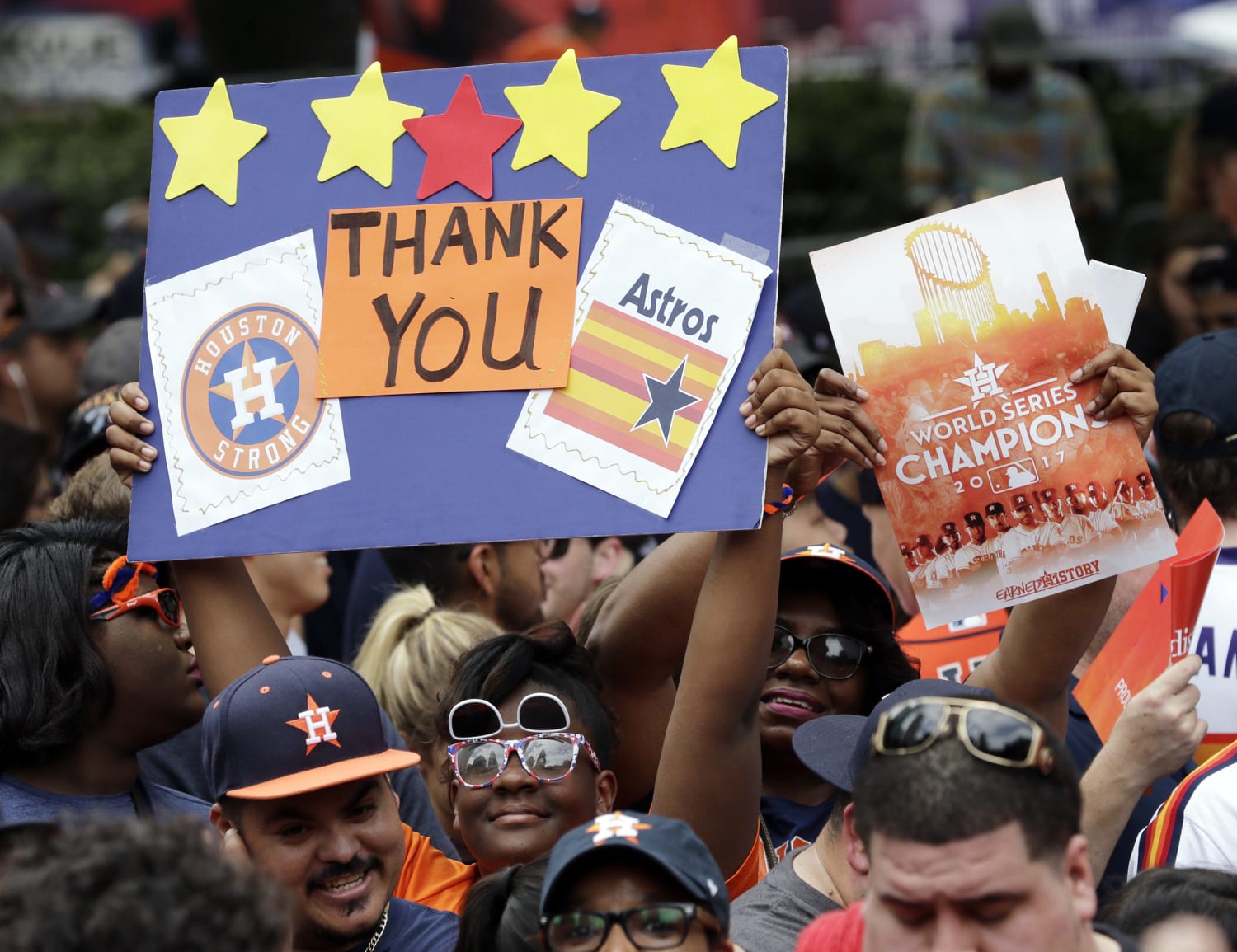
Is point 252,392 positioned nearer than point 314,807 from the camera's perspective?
No

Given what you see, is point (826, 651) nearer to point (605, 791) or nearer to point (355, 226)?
point (605, 791)

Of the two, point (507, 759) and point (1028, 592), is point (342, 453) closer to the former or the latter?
point (507, 759)

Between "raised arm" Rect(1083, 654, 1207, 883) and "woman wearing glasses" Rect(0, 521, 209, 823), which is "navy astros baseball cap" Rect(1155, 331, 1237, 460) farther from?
"woman wearing glasses" Rect(0, 521, 209, 823)

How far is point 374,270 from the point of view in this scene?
347 centimetres

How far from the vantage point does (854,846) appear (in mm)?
2795

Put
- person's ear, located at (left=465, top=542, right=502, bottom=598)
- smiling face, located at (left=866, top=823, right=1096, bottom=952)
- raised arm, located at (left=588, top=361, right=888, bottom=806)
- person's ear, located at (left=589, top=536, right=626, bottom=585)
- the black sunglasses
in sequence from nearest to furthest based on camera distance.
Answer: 1. smiling face, located at (left=866, top=823, right=1096, bottom=952)
2. the black sunglasses
3. raised arm, located at (left=588, top=361, right=888, bottom=806)
4. person's ear, located at (left=465, top=542, right=502, bottom=598)
5. person's ear, located at (left=589, top=536, right=626, bottom=585)

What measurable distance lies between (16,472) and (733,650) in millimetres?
3203

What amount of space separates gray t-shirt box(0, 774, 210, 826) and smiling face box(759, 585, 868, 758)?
127cm

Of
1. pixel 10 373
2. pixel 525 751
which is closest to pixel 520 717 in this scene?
pixel 525 751

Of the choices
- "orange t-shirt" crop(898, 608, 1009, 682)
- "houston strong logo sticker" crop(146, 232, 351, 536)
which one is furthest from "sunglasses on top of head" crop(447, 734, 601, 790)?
"orange t-shirt" crop(898, 608, 1009, 682)

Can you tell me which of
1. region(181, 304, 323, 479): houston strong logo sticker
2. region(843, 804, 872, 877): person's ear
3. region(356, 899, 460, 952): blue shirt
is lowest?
region(356, 899, 460, 952): blue shirt

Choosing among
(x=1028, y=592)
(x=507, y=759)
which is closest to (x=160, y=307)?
(x=507, y=759)

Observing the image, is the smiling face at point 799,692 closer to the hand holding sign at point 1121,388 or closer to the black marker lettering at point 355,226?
the hand holding sign at point 1121,388

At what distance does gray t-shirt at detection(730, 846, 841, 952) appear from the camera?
3.02 meters
